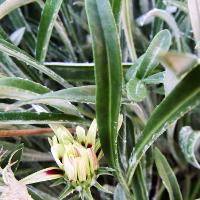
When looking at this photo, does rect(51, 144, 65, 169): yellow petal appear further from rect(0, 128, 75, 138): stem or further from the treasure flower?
rect(0, 128, 75, 138): stem

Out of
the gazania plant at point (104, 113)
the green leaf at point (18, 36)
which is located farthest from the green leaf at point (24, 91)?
the green leaf at point (18, 36)

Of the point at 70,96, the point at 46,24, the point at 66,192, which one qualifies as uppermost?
the point at 46,24

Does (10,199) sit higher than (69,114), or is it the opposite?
(69,114)

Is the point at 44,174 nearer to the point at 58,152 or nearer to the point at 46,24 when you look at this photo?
the point at 58,152

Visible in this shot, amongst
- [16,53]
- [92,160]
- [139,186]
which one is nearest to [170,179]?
[139,186]

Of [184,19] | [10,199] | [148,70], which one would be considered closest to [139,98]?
[148,70]

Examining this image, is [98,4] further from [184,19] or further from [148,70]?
[184,19]
